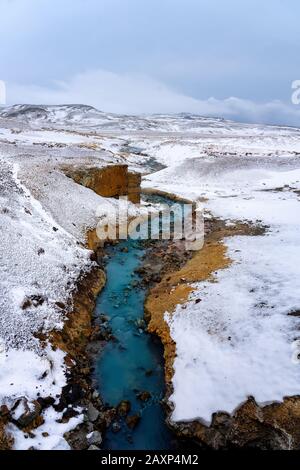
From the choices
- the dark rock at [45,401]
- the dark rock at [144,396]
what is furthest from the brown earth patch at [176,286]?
the dark rock at [45,401]

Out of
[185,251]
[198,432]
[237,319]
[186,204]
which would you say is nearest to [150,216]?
[186,204]

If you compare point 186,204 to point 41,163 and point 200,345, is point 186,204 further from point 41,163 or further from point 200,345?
point 200,345

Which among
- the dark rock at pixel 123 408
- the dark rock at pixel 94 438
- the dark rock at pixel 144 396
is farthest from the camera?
the dark rock at pixel 144 396

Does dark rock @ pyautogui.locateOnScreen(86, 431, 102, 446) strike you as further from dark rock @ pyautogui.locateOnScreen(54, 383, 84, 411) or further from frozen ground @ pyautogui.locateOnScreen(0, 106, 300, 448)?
dark rock @ pyautogui.locateOnScreen(54, 383, 84, 411)

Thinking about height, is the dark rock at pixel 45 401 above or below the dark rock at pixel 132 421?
above

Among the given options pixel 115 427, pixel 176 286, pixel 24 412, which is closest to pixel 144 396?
pixel 115 427

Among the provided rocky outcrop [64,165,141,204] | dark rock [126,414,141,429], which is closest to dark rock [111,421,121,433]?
dark rock [126,414,141,429]

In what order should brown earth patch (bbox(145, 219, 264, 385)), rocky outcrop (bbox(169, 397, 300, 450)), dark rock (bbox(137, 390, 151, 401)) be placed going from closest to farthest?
rocky outcrop (bbox(169, 397, 300, 450))
dark rock (bbox(137, 390, 151, 401))
brown earth patch (bbox(145, 219, 264, 385))

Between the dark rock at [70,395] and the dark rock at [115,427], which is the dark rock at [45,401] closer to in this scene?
the dark rock at [70,395]
